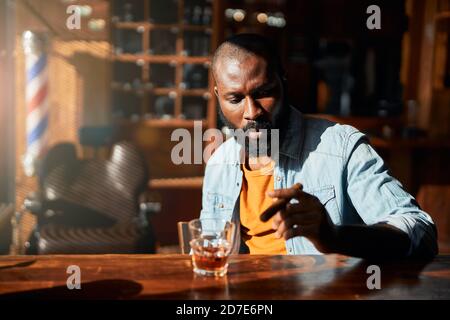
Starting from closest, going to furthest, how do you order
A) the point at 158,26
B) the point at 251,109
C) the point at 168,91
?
A: the point at 251,109, the point at 158,26, the point at 168,91

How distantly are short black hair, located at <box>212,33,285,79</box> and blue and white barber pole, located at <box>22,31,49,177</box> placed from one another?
2.88 metres

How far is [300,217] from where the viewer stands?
134cm

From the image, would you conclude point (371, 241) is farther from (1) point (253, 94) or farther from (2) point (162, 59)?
(2) point (162, 59)

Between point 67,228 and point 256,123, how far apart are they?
200cm

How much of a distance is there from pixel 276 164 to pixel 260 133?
0.14m

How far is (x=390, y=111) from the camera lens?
5027 mm

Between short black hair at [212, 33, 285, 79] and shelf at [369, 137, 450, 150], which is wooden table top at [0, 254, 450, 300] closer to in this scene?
short black hair at [212, 33, 285, 79]

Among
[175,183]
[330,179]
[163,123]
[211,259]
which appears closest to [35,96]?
[163,123]

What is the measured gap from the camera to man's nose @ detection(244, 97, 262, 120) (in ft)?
6.00

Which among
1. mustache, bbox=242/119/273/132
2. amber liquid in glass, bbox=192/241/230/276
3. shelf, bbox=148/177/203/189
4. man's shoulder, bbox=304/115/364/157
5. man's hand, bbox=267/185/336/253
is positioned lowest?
shelf, bbox=148/177/203/189

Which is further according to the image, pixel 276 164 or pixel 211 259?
pixel 276 164

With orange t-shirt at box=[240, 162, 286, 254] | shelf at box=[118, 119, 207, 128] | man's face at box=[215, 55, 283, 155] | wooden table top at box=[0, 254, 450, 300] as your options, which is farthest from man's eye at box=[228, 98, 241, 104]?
shelf at box=[118, 119, 207, 128]

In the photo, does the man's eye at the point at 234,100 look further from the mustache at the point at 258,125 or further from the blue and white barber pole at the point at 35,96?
the blue and white barber pole at the point at 35,96

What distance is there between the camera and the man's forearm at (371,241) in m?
1.45
